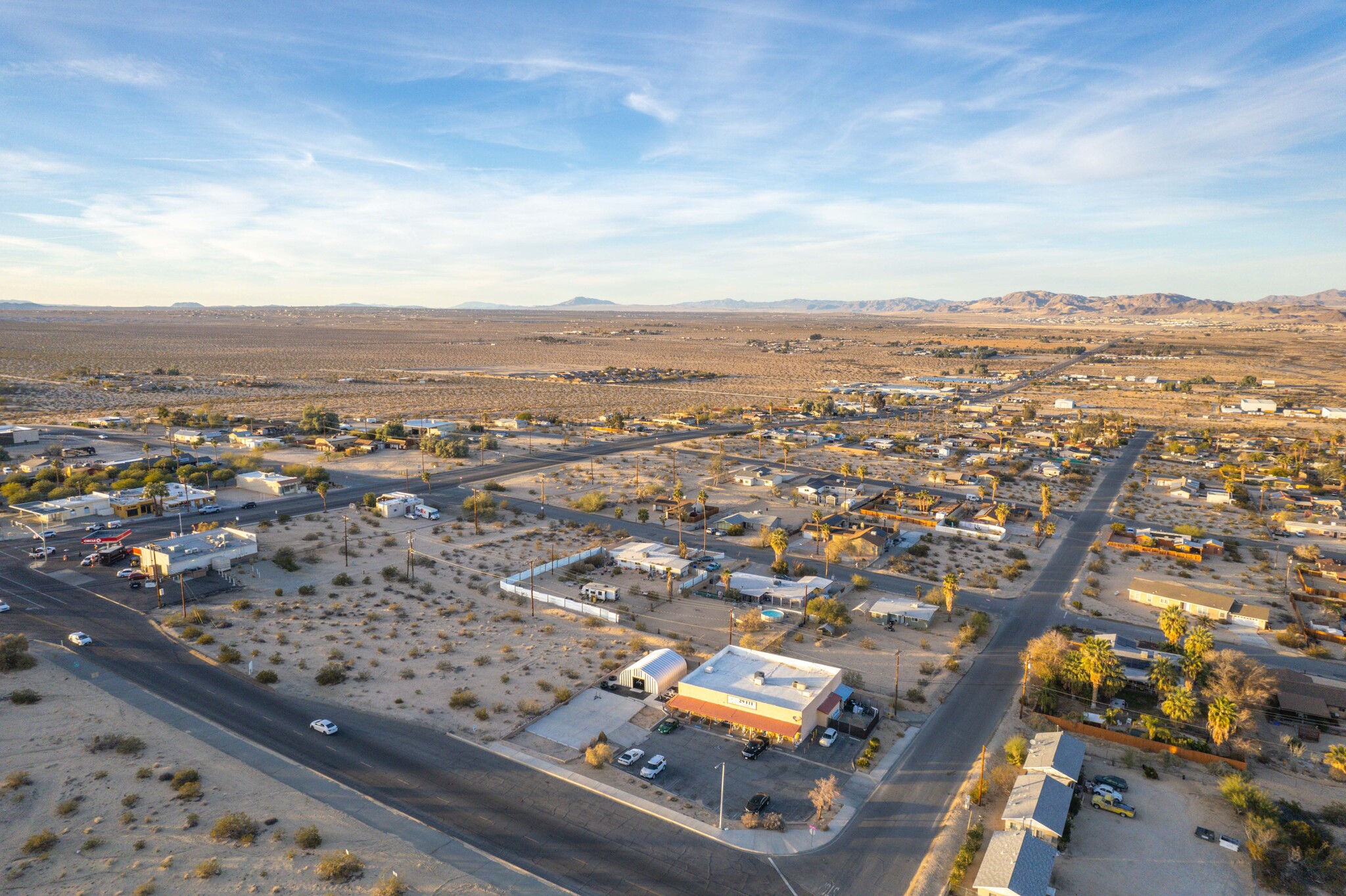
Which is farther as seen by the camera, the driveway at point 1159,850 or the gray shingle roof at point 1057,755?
the gray shingle roof at point 1057,755

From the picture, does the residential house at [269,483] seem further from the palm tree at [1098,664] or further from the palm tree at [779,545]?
the palm tree at [1098,664]

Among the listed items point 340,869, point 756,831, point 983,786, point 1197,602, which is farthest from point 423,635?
point 1197,602

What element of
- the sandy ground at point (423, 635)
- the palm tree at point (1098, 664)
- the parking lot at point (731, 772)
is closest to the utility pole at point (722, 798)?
the parking lot at point (731, 772)

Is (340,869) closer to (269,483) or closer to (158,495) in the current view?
(158,495)

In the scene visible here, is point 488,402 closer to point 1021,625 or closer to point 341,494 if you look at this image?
point 341,494

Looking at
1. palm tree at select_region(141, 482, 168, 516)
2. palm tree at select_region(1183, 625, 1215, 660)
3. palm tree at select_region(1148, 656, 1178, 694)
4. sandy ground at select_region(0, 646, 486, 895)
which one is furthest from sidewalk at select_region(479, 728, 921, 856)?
palm tree at select_region(141, 482, 168, 516)

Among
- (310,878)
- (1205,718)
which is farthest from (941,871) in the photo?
(310,878)
